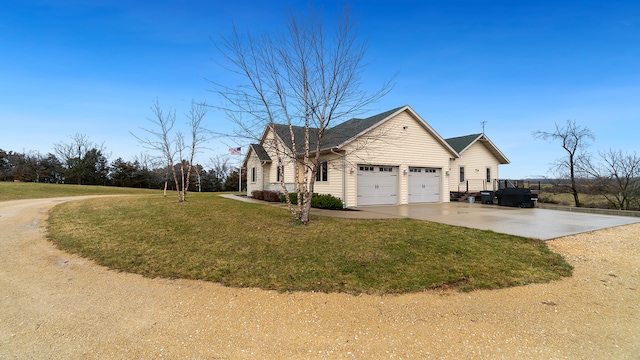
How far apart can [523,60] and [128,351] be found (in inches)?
767

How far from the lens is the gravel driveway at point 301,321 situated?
278cm

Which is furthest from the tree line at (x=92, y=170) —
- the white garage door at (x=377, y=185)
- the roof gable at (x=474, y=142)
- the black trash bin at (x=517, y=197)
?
the black trash bin at (x=517, y=197)

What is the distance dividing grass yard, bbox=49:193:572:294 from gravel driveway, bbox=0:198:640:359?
0.35 m

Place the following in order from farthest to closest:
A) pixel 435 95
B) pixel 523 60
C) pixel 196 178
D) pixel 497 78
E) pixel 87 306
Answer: pixel 196 178
pixel 435 95
pixel 497 78
pixel 523 60
pixel 87 306

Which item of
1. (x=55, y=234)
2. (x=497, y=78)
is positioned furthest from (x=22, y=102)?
(x=497, y=78)

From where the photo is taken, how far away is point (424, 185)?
646 inches

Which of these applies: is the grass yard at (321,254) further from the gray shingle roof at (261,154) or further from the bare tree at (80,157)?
the bare tree at (80,157)

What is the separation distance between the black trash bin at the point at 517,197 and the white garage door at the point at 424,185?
3.51 metres

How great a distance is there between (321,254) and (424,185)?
41.2ft

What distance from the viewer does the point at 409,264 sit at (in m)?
5.24

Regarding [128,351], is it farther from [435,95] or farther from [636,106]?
[636,106]

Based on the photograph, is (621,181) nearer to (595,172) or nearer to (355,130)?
(595,172)

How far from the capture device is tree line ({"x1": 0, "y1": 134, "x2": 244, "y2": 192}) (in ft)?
125

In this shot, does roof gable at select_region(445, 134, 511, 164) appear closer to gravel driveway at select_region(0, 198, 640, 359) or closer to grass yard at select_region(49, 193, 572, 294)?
grass yard at select_region(49, 193, 572, 294)
